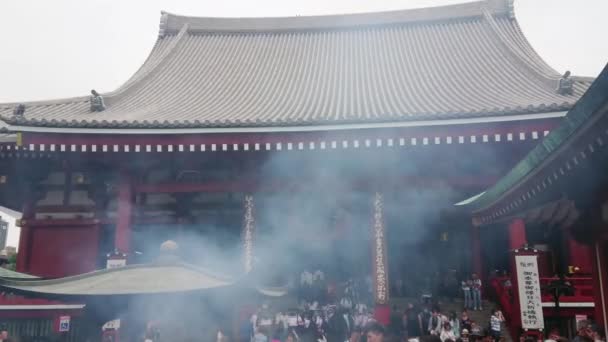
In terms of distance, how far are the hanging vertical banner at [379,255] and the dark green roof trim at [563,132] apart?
3.33 meters

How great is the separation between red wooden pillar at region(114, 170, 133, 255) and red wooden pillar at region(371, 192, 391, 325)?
4386 mm

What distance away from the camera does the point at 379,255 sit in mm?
8891

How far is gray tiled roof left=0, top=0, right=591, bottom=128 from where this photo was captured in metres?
9.48

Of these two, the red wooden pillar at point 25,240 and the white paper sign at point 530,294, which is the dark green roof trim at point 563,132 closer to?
the white paper sign at point 530,294

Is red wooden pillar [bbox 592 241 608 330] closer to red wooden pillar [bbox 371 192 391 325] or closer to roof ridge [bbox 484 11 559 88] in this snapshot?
red wooden pillar [bbox 371 192 391 325]

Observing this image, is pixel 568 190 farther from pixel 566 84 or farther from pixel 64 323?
pixel 64 323

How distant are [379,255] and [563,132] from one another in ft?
18.4

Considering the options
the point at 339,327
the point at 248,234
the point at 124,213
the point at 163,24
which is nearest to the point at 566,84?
the point at 339,327

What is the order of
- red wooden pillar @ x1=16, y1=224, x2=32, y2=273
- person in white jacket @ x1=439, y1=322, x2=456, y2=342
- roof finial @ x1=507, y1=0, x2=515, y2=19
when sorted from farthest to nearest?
roof finial @ x1=507, y1=0, x2=515, y2=19 → red wooden pillar @ x1=16, y1=224, x2=32, y2=273 → person in white jacket @ x1=439, y1=322, x2=456, y2=342

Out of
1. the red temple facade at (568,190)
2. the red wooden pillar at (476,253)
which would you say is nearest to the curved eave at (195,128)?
the red temple facade at (568,190)

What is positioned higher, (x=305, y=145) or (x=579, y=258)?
(x=305, y=145)

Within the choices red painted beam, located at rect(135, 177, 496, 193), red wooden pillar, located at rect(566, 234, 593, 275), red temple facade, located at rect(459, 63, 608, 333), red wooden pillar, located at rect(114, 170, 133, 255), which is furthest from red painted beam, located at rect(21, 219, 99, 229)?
red wooden pillar, located at rect(566, 234, 593, 275)

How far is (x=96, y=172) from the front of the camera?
9562 millimetres

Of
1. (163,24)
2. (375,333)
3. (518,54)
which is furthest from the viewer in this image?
(163,24)
